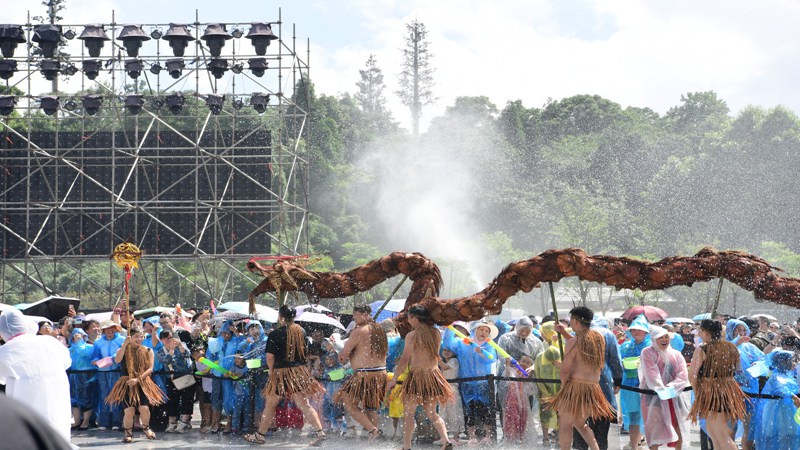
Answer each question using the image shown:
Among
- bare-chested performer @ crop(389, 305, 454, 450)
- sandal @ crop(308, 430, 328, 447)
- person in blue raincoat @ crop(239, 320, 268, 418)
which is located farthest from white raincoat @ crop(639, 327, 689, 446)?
person in blue raincoat @ crop(239, 320, 268, 418)

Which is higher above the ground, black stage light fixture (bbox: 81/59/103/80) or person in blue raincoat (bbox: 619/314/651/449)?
black stage light fixture (bbox: 81/59/103/80)

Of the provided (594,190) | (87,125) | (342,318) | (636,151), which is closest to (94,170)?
(342,318)

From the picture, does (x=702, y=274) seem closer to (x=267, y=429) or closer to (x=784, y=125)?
(x=267, y=429)

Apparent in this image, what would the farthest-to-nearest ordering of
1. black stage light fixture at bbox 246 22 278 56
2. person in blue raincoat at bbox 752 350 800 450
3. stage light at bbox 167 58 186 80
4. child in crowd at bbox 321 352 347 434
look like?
stage light at bbox 167 58 186 80 → black stage light fixture at bbox 246 22 278 56 → child in crowd at bbox 321 352 347 434 → person in blue raincoat at bbox 752 350 800 450

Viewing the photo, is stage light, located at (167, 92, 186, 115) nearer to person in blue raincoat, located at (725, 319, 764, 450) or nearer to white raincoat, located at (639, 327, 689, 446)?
white raincoat, located at (639, 327, 689, 446)

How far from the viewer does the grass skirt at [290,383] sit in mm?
14570

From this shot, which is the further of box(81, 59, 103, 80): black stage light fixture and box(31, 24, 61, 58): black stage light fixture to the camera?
box(81, 59, 103, 80): black stage light fixture

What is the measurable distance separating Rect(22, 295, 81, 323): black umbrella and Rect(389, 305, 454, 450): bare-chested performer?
14.7 m

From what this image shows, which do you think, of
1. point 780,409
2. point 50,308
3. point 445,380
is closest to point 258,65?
point 50,308

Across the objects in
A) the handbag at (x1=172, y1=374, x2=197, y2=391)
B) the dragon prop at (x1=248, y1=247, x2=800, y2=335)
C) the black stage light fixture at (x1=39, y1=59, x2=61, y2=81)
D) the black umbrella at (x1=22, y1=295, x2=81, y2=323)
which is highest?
the black stage light fixture at (x1=39, y1=59, x2=61, y2=81)

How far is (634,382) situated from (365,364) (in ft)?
11.2

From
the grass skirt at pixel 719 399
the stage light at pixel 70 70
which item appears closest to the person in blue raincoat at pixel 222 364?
the grass skirt at pixel 719 399

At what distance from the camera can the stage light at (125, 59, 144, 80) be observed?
3056 centimetres

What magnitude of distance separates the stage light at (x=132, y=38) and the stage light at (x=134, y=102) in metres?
1.13
